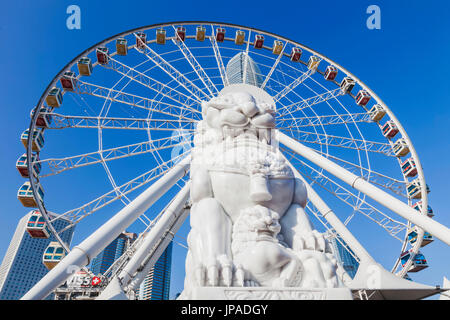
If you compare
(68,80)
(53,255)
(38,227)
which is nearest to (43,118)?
(68,80)

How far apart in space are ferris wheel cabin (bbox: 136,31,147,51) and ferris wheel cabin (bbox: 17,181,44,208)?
8786 mm

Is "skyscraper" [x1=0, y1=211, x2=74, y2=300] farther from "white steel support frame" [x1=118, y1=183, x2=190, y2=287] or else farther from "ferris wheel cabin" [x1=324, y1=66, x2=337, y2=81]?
"ferris wheel cabin" [x1=324, y1=66, x2=337, y2=81]

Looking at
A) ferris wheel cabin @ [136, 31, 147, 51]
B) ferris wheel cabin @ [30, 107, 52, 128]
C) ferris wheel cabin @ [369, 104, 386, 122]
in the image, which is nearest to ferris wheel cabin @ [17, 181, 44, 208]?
ferris wheel cabin @ [30, 107, 52, 128]

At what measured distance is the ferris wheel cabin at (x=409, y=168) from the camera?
1497cm

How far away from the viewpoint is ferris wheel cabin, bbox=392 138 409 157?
15.2m

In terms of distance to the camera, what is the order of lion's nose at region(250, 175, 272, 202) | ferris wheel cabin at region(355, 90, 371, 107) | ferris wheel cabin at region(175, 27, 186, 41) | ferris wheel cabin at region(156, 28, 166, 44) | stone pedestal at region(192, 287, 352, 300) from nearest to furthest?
stone pedestal at region(192, 287, 352, 300)
lion's nose at region(250, 175, 272, 202)
ferris wheel cabin at region(156, 28, 166, 44)
ferris wheel cabin at region(355, 90, 371, 107)
ferris wheel cabin at region(175, 27, 186, 41)

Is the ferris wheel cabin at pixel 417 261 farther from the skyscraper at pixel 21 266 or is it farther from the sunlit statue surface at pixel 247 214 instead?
the skyscraper at pixel 21 266

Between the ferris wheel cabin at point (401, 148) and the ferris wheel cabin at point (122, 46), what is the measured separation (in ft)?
50.7

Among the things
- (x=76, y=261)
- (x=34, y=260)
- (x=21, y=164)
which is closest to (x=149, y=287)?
(x=34, y=260)

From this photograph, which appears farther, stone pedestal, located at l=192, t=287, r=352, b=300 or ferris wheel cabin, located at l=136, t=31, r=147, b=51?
ferris wheel cabin, located at l=136, t=31, r=147, b=51

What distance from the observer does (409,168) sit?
Answer: 49.8 feet

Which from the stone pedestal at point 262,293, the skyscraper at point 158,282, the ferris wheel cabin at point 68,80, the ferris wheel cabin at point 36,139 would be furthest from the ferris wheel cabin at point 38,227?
the skyscraper at point 158,282
